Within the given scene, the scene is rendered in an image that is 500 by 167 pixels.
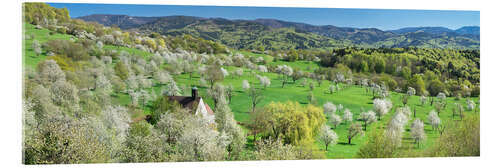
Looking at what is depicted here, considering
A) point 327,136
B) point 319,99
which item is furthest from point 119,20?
point 327,136

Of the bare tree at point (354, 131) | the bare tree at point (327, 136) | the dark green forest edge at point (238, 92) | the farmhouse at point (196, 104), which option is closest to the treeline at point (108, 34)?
the dark green forest edge at point (238, 92)

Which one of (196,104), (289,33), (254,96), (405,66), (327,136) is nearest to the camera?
(327,136)

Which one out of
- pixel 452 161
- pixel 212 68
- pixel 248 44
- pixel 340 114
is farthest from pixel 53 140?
pixel 452 161

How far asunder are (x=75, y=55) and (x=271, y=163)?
307 inches

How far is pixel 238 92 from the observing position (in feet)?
43.0

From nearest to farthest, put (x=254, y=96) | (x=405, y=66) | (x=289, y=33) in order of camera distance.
Answer: (x=254, y=96) → (x=289, y=33) → (x=405, y=66)

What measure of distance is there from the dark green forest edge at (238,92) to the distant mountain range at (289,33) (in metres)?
0.06

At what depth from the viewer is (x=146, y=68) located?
13.0 m

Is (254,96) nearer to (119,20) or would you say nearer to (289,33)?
(289,33)

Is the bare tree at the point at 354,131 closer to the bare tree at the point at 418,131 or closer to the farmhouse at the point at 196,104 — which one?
the bare tree at the point at 418,131

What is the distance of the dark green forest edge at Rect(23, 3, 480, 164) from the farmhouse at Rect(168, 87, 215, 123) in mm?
246

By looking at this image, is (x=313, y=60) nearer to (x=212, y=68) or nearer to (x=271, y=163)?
(x=212, y=68)

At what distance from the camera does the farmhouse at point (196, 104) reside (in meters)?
12.4

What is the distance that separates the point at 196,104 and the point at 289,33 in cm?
459
